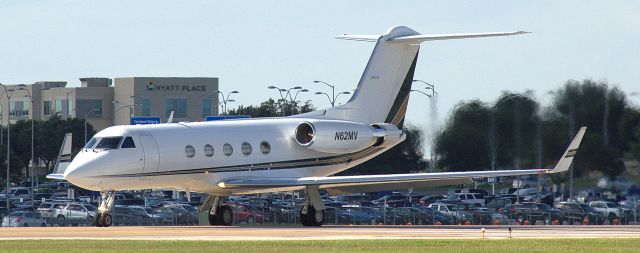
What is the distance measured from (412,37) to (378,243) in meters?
19.0

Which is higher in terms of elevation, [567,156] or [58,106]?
[58,106]

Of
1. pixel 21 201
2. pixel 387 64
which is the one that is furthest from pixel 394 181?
pixel 21 201

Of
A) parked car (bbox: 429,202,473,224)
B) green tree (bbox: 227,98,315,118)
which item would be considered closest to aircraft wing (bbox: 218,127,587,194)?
parked car (bbox: 429,202,473,224)

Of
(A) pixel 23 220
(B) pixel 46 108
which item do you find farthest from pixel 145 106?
(A) pixel 23 220

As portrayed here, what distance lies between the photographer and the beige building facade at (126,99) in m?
136

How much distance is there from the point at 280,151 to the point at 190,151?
11.8 ft

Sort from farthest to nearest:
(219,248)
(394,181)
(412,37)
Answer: (412,37) → (394,181) → (219,248)

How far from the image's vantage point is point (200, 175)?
1832 inches

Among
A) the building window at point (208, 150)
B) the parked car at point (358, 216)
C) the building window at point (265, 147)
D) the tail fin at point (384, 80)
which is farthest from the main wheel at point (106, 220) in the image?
the parked car at point (358, 216)

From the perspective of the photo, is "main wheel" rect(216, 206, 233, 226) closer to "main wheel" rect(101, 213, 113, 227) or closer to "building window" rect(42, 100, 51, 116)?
"main wheel" rect(101, 213, 113, 227)

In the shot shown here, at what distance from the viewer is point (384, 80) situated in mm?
52406

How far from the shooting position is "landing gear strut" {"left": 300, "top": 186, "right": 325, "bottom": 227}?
47.7 meters

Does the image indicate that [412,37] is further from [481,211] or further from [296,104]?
[296,104]

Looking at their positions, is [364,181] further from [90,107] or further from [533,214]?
[90,107]
